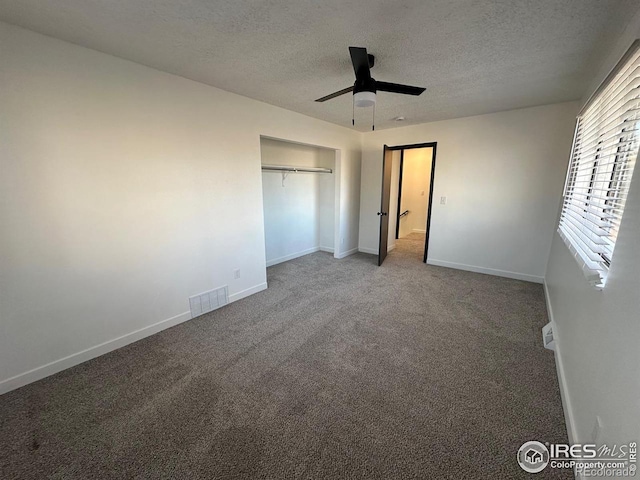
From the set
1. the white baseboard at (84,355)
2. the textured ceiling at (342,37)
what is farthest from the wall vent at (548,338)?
the white baseboard at (84,355)

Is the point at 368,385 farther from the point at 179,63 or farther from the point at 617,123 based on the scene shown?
the point at 179,63

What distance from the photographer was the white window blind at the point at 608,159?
4.57ft

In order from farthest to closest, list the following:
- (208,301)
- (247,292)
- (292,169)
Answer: (292,169), (247,292), (208,301)

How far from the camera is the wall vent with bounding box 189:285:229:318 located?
2.83 meters

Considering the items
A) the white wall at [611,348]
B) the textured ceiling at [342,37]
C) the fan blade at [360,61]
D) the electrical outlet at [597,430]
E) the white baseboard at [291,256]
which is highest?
the textured ceiling at [342,37]

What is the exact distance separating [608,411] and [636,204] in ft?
2.97

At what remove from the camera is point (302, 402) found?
1.76m

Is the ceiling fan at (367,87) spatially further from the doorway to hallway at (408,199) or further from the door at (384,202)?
the doorway to hallway at (408,199)

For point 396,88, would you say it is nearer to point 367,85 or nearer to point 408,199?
point 367,85

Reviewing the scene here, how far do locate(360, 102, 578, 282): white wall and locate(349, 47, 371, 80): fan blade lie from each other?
9.26ft

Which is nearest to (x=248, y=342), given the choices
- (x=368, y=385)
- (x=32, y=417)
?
(x=368, y=385)

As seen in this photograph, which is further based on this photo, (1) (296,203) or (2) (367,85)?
(1) (296,203)

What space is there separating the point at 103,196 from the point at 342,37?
222 cm

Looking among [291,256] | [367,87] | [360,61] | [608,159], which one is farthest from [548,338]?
[291,256]
